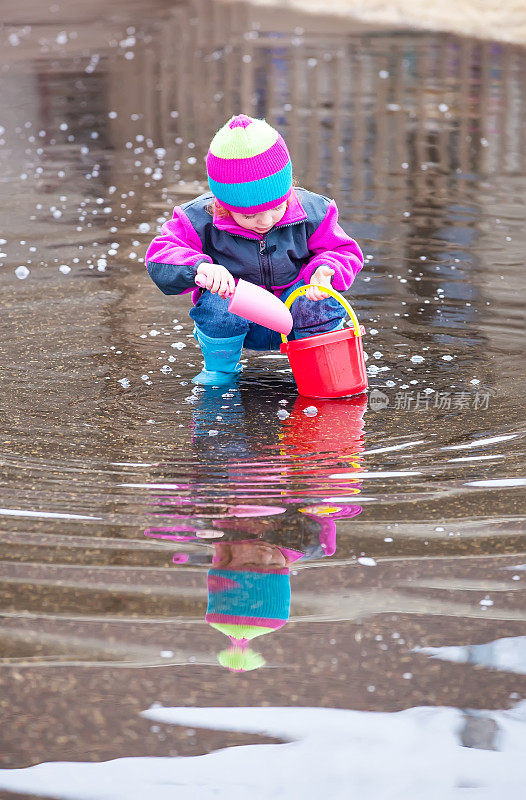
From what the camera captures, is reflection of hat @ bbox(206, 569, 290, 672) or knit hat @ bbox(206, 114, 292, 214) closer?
reflection of hat @ bbox(206, 569, 290, 672)

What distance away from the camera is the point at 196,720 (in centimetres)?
144

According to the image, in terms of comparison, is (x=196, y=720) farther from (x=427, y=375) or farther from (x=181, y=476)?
(x=427, y=375)

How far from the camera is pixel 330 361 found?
250 centimetres

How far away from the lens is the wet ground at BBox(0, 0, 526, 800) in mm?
A: 1398

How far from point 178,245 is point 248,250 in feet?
0.59

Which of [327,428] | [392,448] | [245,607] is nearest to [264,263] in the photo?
[327,428]

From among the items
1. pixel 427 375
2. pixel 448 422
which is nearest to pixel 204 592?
pixel 448 422

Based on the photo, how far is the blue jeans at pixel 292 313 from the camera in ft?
8.63

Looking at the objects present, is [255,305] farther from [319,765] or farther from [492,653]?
[319,765]

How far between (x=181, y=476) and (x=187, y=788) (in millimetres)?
877

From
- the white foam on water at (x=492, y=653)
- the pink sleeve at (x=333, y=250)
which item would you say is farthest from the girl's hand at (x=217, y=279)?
the white foam on water at (x=492, y=653)

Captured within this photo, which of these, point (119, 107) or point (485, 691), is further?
point (119, 107)

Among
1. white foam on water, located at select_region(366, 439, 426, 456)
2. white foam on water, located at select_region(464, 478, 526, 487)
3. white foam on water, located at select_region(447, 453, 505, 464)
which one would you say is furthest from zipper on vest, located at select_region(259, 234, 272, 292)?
white foam on water, located at select_region(464, 478, 526, 487)

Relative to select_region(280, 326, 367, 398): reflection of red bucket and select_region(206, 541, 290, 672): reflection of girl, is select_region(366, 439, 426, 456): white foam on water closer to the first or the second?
select_region(280, 326, 367, 398): reflection of red bucket
